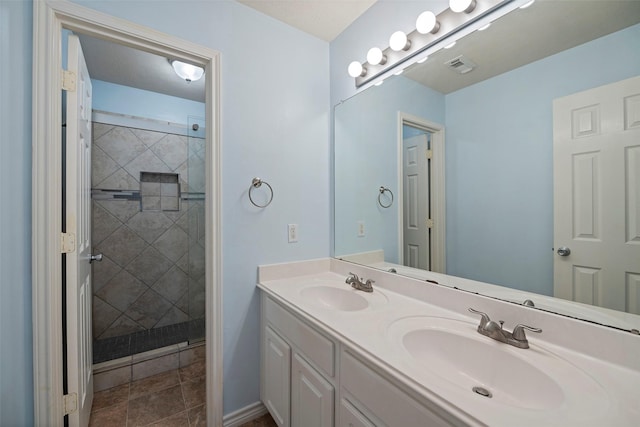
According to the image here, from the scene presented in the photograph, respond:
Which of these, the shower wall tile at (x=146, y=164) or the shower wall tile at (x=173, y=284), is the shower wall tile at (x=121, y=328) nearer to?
the shower wall tile at (x=173, y=284)

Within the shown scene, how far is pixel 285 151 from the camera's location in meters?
1.65

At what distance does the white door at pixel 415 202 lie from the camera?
131 cm

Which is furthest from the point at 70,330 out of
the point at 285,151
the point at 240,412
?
the point at 285,151

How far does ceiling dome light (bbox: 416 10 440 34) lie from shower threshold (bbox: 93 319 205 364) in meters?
2.63

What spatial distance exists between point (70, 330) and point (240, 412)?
3.15ft

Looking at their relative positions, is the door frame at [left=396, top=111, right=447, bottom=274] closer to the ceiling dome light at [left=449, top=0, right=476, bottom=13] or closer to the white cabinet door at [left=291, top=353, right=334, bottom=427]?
the ceiling dome light at [left=449, top=0, right=476, bottom=13]

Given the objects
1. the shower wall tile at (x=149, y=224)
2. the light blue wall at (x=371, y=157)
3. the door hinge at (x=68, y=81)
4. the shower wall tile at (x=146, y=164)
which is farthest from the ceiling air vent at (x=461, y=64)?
the shower wall tile at (x=149, y=224)

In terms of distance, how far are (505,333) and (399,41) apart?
1.38 m

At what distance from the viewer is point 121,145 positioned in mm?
2389

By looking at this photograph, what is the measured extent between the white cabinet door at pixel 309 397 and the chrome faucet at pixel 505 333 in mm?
586

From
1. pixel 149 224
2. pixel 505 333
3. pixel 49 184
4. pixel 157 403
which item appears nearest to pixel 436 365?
pixel 505 333

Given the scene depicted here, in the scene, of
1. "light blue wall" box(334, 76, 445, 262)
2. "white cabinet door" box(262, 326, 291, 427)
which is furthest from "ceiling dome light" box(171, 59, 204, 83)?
"white cabinet door" box(262, 326, 291, 427)

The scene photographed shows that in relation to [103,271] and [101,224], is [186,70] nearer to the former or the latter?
[101,224]

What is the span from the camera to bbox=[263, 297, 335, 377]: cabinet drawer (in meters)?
Answer: 0.97
